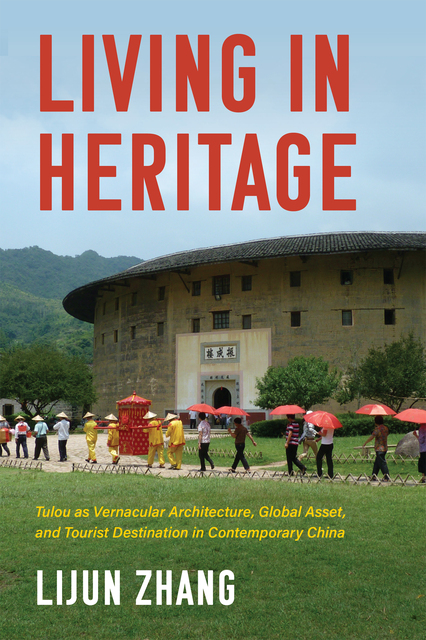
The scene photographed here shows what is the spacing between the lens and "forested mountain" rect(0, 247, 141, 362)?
8669 centimetres

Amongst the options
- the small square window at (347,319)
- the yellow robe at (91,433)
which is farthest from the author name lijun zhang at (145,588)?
the small square window at (347,319)

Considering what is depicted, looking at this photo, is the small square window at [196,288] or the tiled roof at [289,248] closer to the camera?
the tiled roof at [289,248]

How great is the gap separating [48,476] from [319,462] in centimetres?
566

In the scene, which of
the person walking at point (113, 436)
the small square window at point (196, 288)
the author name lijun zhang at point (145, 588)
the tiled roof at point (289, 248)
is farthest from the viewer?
the small square window at point (196, 288)

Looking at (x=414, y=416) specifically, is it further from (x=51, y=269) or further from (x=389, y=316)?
(x=51, y=269)

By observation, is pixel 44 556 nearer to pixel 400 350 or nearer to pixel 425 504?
pixel 425 504

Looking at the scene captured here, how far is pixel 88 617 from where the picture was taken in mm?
5398

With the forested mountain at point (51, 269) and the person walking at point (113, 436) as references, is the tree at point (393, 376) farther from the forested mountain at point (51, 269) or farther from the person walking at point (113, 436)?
the forested mountain at point (51, 269)

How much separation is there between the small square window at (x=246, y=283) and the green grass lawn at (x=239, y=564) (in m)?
26.0

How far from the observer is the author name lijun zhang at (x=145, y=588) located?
5766 millimetres

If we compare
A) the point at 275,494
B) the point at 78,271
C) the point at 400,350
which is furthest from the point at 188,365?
the point at 78,271

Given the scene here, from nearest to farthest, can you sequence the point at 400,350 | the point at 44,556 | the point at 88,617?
the point at 88,617
the point at 44,556
the point at 400,350

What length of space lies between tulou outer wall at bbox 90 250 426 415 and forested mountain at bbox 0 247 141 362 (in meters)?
35.2

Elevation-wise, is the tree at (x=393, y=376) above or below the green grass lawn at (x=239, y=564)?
above
